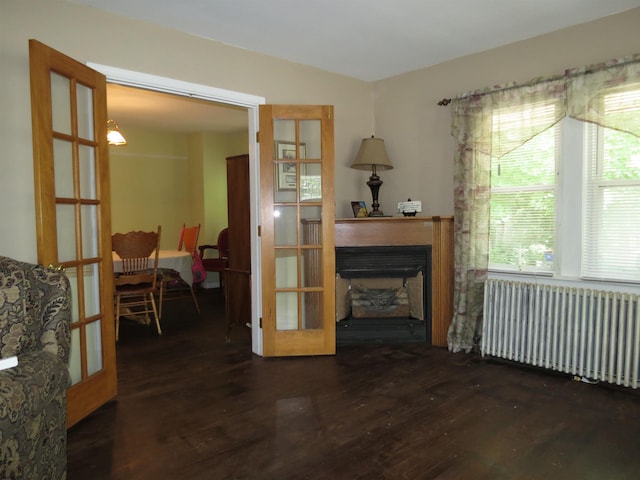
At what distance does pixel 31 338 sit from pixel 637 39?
3.90 metres

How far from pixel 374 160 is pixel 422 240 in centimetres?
85

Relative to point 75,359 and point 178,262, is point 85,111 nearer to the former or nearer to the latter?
point 75,359

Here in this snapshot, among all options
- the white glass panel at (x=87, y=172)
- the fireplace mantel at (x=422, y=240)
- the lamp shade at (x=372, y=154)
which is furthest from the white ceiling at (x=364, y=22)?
A: the fireplace mantel at (x=422, y=240)

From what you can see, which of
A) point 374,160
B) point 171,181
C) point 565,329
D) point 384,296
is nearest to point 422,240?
point 384,296

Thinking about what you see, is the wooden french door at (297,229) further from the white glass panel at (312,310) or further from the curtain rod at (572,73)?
the curtain rod at (572,73)

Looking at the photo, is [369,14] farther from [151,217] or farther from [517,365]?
[151,217]

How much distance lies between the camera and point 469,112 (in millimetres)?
3779

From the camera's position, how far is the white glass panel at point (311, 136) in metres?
3.77

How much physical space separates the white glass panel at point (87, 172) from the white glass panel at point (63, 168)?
0.08 metres

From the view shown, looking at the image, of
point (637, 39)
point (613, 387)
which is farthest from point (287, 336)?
point (637, 39)

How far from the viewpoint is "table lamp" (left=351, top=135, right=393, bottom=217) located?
13.8ft

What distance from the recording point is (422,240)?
13.3 feet

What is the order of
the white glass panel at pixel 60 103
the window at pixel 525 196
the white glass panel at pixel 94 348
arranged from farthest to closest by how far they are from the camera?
the window at pixel 525 196 → the white glass panel at pixel 94 348 → the white glass panel at pixel 60 103

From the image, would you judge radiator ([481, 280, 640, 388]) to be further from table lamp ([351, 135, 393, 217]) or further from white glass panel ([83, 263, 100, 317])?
white glass panel ([83, 263, 100, 317])
